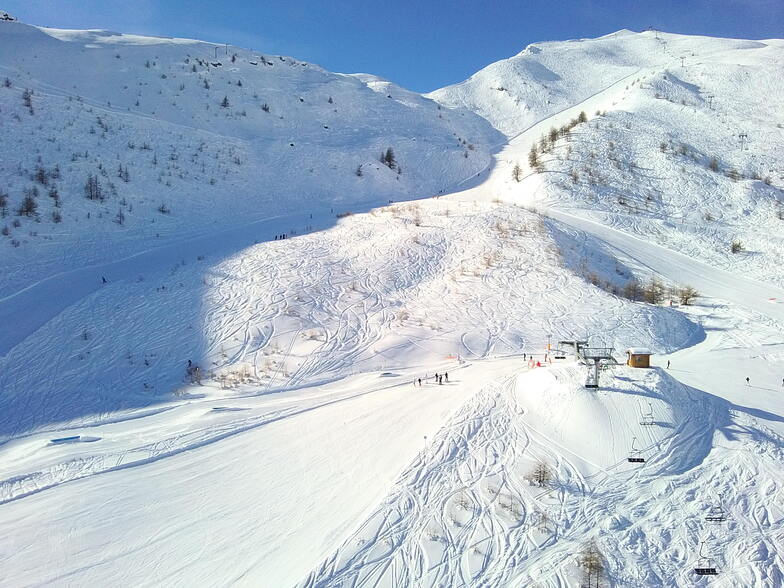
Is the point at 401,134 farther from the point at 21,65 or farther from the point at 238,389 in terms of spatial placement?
the point at 238,389

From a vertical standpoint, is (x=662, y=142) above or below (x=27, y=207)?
above

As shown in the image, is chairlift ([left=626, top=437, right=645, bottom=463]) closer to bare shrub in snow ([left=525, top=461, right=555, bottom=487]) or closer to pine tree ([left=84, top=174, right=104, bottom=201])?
bare shrub in snow ([left=525, top=461, right=555, bottom=487])

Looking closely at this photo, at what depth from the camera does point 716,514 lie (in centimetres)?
748

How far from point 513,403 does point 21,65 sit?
37.1 m

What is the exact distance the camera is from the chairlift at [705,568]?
6516 millimetres

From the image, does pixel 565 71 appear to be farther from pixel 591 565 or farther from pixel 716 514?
pixel 591 565

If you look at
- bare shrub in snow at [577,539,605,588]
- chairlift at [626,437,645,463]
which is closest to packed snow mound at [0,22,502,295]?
bare shrub in snow at [577,539,605,588]

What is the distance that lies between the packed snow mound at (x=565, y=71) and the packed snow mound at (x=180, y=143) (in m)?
5.83

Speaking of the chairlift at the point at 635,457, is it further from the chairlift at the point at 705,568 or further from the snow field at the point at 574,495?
the chairlift at the point at 705,568

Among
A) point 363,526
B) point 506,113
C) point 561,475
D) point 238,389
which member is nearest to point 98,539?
point 363,526

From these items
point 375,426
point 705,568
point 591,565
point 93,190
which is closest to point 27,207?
point 93,190

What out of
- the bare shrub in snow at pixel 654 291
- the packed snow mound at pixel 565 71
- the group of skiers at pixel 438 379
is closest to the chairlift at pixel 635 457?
the group of skiers at pixel 438 379

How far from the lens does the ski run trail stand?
21.9 feet

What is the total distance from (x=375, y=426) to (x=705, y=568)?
5742mm
